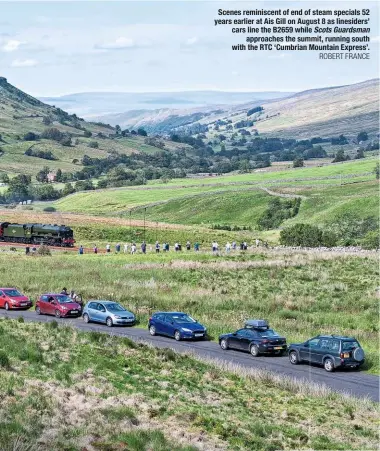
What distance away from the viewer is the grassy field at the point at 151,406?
57.6ft

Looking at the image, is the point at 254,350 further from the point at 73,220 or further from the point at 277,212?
the point at 277,212

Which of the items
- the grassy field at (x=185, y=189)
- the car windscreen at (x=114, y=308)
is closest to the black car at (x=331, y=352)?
the car windscreen at (x=114, y=308)

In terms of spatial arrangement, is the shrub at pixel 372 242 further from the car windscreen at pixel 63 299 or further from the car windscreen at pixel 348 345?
the car windscreen at pixel 348 345

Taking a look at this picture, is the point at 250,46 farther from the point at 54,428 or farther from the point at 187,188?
the point at 187,188

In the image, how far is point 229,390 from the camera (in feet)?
78.3

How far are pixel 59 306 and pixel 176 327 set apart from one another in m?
→ 8.46

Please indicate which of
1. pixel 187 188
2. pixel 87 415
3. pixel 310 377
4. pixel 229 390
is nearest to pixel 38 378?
pixel 87 415

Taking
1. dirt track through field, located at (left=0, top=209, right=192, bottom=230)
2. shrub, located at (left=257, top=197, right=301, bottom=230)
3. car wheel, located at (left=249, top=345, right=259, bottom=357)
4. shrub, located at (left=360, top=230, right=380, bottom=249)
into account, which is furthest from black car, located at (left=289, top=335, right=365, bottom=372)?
shrub, located at (left=257, top=197, right=301, bottom=230)

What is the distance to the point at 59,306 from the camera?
131ft

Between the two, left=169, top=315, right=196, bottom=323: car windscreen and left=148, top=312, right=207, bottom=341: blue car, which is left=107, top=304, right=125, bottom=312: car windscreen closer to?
left=148, top=312, right=207, bottom=341: blue car

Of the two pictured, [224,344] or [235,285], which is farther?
[235,285]

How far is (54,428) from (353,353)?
14124 millimetres

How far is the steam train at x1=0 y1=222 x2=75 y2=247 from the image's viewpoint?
87.8 m

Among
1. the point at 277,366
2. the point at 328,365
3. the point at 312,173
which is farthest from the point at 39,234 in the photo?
the point at 312,173
